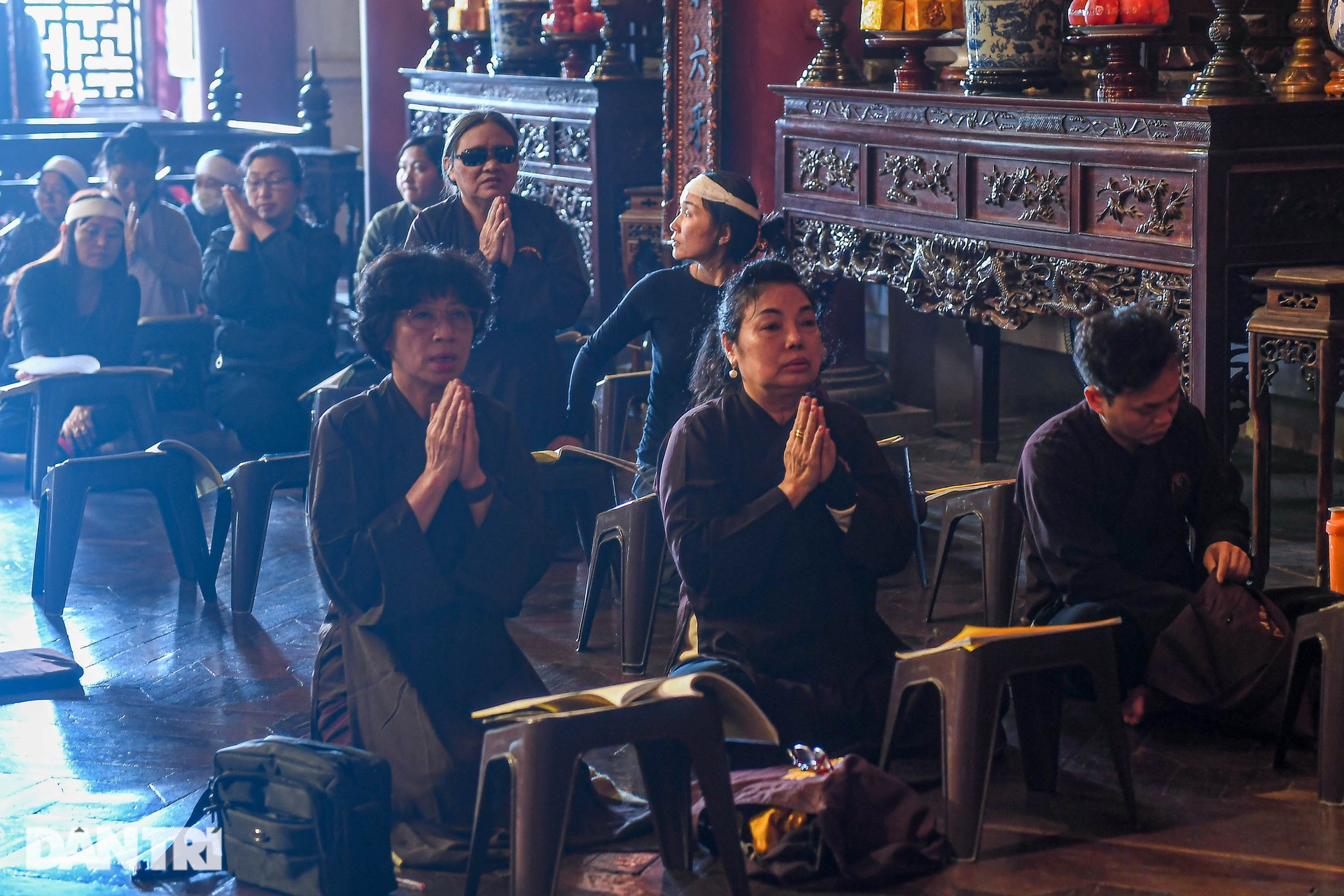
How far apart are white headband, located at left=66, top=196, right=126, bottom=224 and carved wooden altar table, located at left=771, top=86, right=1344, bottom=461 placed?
267cm

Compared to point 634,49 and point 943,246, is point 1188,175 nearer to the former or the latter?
point 943,246

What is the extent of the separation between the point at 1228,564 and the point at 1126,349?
1.72 feet

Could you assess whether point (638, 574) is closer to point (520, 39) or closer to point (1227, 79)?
point (1227, 79)

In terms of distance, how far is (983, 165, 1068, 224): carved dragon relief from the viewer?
183 inches

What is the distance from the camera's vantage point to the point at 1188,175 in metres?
4.18

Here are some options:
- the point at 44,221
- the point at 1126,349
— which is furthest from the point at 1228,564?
the point at 44,221

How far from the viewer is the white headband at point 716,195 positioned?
15.2 feet

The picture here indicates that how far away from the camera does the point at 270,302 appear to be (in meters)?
6.53

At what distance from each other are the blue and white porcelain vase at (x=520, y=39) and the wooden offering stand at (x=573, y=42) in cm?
25

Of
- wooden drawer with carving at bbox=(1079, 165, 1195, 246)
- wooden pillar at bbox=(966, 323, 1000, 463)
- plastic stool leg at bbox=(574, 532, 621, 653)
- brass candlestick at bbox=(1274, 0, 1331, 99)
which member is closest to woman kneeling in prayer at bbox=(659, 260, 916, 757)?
plastic stool leg at bbox=(574, 532, 621, 653)

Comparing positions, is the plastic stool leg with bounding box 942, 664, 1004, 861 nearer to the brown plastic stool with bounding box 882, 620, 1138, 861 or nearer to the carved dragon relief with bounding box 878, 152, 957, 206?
the brown plastic stool with bounding box 882, 620, 1138, 861

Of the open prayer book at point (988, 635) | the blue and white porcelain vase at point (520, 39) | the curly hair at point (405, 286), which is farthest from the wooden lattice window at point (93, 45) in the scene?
the open prayer book at point (988, 635)

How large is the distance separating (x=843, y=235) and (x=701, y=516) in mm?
2599

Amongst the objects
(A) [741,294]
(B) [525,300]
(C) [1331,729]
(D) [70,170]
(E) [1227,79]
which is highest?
Result: (E) [1227,79]
